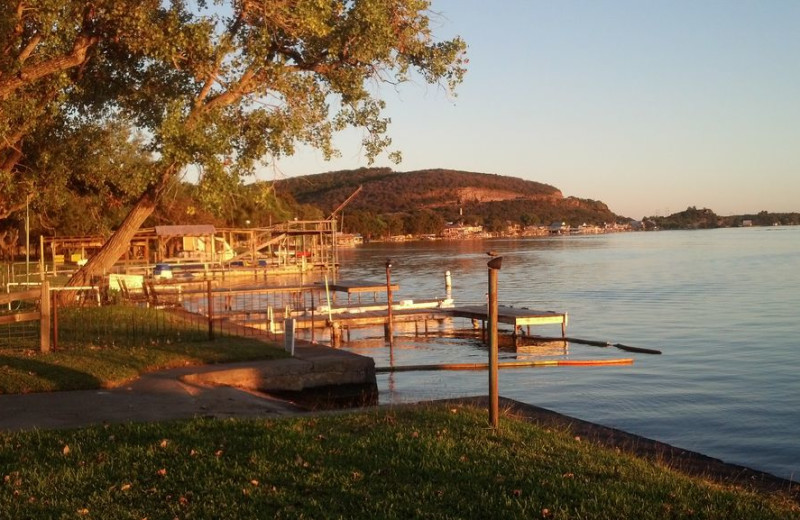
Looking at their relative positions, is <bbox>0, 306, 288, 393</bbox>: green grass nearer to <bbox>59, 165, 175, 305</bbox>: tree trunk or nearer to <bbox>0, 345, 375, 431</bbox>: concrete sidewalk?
<bbox>0, 345, 375, 431</bbox>: concrete sidewalk

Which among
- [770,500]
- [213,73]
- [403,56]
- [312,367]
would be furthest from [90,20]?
[770,500]

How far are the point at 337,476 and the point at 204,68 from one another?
12.9 metres

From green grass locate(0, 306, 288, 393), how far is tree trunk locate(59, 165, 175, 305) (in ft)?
6.73

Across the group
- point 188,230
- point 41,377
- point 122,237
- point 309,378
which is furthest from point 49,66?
point 188,230

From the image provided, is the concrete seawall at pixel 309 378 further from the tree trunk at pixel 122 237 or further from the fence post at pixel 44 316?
the tree trunk at pixel 122 237

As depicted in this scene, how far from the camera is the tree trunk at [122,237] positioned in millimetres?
20094

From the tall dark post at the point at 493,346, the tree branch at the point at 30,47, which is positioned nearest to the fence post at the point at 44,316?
the tree branch at the point at 30,47

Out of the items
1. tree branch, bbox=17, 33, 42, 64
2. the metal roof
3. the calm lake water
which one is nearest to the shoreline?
the calm lake water

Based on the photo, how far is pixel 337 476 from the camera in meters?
6.66

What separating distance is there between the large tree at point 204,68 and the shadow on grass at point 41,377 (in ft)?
19.2

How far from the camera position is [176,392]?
11.4 m

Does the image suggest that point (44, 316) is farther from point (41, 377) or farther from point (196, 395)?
point (196, 395)

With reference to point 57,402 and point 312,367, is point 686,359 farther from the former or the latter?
point 57,402

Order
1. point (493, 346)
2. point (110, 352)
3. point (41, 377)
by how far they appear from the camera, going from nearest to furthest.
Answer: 1. point (493, 346)
2. point (41, 377)
3. point (110, 352)
